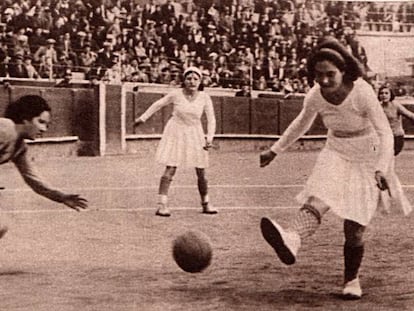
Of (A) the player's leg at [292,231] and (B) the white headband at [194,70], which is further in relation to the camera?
(B) the white headband at [194,70]

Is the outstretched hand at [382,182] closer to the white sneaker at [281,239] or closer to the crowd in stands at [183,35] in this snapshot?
the white sneaker at [281,239]

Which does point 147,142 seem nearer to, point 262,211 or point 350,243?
point 262,211

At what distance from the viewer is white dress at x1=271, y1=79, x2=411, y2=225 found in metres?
1.76

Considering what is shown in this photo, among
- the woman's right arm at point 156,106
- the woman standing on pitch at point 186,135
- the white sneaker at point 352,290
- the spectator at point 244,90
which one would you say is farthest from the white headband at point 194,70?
the white sneaker at point 352,290

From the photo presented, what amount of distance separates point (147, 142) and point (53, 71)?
0.39m

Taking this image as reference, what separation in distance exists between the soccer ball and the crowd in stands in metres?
0.54

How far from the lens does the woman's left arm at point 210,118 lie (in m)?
2.46

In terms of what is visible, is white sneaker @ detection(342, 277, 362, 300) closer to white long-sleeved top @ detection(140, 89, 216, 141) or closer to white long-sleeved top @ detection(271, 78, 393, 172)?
white long-sleeved top @ detection(271, 78, 393, 172)

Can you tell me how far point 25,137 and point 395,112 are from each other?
3.66 feet

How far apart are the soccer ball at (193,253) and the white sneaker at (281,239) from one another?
213mm

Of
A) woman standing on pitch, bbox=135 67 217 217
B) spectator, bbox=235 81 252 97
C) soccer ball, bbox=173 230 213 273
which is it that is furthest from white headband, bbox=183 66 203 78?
soccer ball, bbox=173 230 213 273

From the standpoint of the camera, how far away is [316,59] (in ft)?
5.72

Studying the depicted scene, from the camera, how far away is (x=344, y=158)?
5.99 ft

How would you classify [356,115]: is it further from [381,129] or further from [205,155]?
[205,155]
